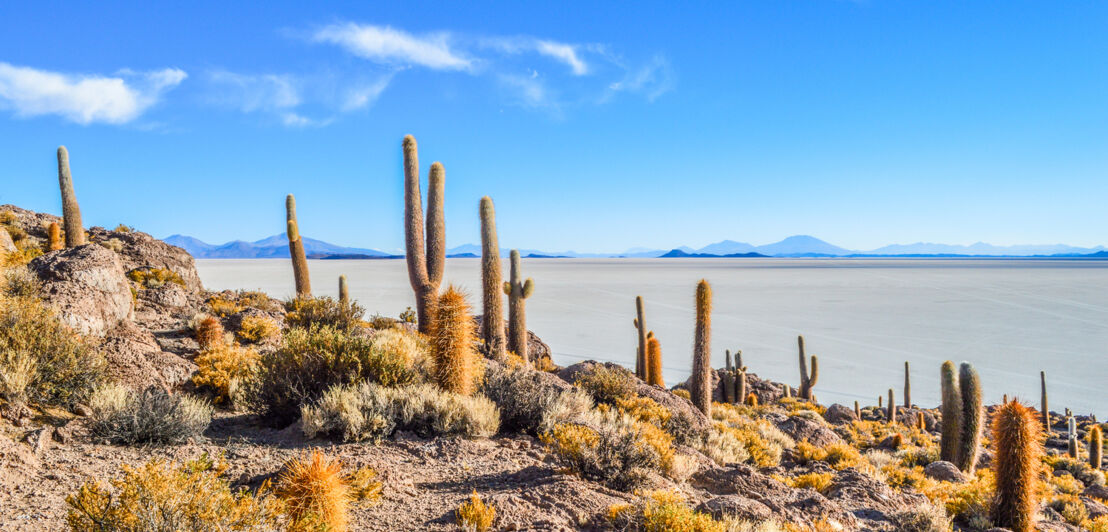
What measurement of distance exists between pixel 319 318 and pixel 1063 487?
15459mm

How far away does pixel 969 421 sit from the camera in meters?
12.2

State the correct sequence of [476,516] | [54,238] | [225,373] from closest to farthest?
[476,516] → [225,373] → [54,238]

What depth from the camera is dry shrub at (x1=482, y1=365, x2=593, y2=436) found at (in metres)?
7.26

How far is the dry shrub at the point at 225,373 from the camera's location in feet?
25.6

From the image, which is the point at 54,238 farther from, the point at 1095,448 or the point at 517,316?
the point at 1095,448

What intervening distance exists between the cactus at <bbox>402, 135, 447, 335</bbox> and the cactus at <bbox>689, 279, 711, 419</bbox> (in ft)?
21.0

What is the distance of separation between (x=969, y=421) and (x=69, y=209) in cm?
2418

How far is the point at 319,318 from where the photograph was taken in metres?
12.6

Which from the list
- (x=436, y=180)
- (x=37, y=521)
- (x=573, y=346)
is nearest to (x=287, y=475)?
(x=37, y=521)

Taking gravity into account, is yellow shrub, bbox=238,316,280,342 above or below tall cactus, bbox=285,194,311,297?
below

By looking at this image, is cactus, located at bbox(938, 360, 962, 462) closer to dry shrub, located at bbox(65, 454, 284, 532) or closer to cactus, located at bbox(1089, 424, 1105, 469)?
cactus, located at bbox(1089, 424, 1105, 469)

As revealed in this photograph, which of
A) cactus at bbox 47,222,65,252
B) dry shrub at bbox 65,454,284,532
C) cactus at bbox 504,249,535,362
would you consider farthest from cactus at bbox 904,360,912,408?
cactus at bbox 47,222,65,252

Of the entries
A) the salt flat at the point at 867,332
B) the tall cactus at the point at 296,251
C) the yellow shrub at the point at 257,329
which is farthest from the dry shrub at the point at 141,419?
the salt flat at the point at 867,332

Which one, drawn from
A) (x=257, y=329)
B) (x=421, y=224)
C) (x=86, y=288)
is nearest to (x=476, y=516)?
(x=86, y=288)
